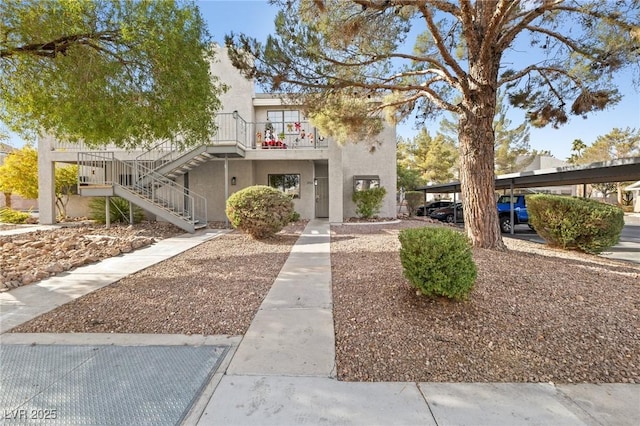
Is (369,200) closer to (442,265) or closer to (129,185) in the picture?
(129,185)

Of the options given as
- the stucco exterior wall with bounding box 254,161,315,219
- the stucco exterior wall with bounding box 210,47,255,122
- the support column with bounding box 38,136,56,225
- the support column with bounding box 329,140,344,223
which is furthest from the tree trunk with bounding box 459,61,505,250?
the support column with bounding box 38,136,56,225

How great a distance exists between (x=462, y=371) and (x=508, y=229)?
49.6ft

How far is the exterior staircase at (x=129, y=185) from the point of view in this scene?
1077cm

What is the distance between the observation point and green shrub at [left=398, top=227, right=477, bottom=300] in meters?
3.55

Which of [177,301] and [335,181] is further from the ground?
[335,181]

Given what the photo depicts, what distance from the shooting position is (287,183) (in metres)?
15.3

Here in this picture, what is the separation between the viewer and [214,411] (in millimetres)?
2152

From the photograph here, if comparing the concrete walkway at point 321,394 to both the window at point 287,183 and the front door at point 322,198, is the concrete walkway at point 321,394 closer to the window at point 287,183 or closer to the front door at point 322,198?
the window at point 287,183

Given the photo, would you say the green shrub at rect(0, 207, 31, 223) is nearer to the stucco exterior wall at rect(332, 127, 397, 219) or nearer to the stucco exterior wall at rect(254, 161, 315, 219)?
the stucco exterior wall at rect(254, 161, 315, 219)

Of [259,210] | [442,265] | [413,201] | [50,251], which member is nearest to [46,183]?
[50,251]

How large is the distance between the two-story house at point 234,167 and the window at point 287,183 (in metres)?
0.05

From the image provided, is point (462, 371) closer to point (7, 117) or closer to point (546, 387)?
point (546, 387)

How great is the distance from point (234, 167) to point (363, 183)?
6757mm

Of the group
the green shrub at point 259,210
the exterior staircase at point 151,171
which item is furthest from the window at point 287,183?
the green shrub at point 259,210
